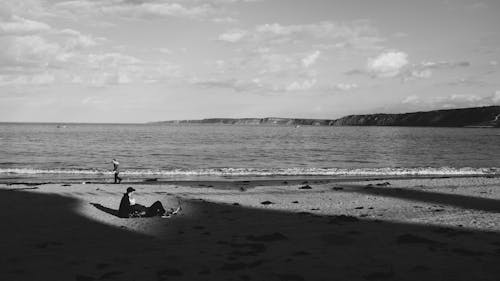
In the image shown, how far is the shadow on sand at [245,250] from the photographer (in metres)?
8.70

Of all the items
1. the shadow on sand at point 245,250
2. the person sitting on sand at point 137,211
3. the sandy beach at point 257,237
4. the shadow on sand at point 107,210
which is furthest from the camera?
the shadow on sand at point 107,210

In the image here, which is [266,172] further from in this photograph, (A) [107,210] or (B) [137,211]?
(B) [137,211]

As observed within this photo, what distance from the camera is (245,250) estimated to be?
10.5 metres

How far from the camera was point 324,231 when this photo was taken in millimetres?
12531

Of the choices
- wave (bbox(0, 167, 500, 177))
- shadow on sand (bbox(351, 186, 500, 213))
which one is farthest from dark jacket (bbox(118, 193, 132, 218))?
wave (bbox(0, 167, 500, 177))

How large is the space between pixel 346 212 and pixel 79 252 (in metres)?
9.61

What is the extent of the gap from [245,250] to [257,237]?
4.39 feet

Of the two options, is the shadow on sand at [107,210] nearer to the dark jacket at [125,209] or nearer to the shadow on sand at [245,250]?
the dark jacket at [125,209]

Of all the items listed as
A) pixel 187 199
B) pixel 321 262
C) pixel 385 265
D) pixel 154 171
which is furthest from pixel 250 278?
pixel 154 171

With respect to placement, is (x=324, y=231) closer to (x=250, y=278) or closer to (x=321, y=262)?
(x=321, y=262)

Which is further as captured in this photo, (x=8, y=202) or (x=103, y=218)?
(x=8, y=202)

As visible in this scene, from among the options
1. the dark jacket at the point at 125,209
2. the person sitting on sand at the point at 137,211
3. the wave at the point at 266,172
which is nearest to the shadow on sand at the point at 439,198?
the person sitting on sand at the point at 137,211

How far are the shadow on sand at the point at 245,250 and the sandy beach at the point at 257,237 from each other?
3 cm

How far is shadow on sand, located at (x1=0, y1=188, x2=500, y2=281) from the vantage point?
28.6ft
